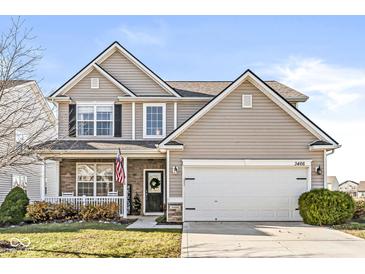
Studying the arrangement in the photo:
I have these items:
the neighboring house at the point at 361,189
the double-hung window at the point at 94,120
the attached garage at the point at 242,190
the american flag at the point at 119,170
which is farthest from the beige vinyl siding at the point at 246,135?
the neighboring house at the point at 361,189

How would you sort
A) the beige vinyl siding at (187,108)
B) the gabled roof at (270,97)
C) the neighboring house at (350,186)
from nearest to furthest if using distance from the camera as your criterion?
the gabled roof at (270,97)
the beige vinyl siding at (187,108)
the neighboring house at (350,186)

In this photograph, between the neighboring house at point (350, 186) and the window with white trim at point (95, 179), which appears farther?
the neighboring house at point (350, 186)

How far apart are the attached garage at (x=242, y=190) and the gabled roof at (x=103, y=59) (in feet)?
16.7

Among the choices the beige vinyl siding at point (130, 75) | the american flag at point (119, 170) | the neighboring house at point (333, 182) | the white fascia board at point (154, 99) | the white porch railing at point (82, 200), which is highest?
the beige vinyl siding at point (130, 75)

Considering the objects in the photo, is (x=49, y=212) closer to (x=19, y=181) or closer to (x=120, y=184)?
(x=120, y=184)

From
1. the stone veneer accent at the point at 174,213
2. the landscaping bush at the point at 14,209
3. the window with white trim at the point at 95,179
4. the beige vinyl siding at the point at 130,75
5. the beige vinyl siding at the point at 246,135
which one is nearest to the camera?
the stone veneer accent at the point at 174,213

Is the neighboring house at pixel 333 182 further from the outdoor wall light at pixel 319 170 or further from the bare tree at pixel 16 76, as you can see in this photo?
the bare tree at pixel 16 76

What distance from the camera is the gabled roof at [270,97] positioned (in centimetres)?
1741

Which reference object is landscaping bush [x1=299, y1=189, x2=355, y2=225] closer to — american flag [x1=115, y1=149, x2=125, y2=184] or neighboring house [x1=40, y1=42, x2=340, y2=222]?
neighboring house [x1=40, y1=42, x2=340, y2=222]

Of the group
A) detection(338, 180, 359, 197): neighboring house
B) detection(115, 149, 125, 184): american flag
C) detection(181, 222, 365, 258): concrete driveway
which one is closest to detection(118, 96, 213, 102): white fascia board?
detection(115, 149, 125, 184): american flag

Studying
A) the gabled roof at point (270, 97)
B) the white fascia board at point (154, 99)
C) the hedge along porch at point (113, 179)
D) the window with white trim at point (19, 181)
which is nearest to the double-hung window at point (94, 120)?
the white fascia board at point (154, 99)

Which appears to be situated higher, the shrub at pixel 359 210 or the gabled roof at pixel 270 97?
the gabled roof at pixel 270 97

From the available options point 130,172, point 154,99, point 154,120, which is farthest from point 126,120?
point 130,172
